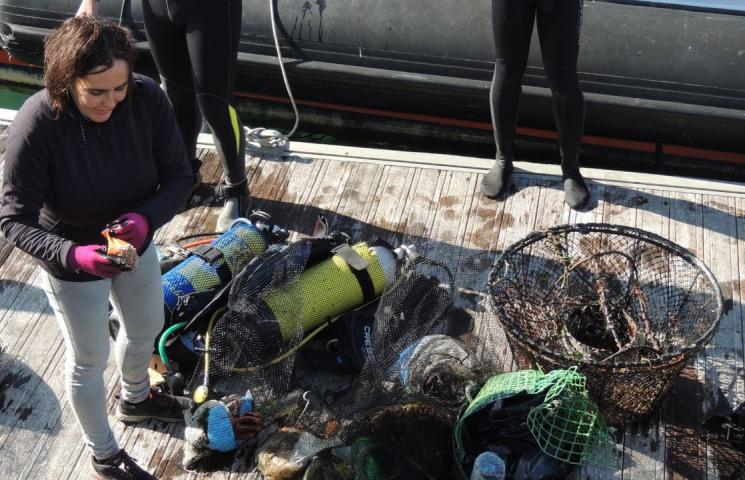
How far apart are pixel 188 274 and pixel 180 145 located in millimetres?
884

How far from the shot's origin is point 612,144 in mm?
4984

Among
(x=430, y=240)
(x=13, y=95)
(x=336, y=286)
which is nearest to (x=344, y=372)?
(x=336, y=286)

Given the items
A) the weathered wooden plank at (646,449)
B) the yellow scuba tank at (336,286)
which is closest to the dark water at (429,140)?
the yellow scuba tank at (336,286)

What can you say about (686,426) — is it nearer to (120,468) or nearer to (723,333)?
(723,333)

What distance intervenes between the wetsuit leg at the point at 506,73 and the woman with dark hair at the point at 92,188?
1632 mm

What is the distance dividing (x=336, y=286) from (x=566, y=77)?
1.38 m

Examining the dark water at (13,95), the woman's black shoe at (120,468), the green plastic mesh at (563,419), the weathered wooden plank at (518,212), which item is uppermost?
the green plastic mesh at (563,419)

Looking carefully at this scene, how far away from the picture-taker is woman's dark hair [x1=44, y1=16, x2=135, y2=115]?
6.77 feet

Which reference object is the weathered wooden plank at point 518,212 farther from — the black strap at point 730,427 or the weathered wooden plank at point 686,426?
the black strap at point 730,427

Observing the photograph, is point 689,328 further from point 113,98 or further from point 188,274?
point 113,98

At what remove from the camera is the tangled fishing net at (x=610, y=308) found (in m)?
2.74

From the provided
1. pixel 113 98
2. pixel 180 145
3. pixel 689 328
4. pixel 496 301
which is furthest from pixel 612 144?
pixel 113 98

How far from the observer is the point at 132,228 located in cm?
227

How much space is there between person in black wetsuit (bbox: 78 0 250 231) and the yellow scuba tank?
75 centimetres
